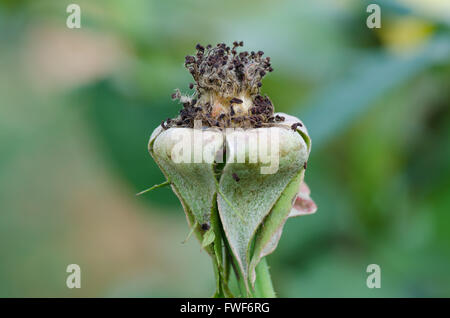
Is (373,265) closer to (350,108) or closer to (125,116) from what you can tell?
(350,108)

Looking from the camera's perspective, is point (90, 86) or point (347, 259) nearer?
point (347, 259)

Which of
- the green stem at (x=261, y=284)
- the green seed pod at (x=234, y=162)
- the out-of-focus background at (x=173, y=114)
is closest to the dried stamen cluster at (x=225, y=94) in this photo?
the green seed pod at (x=234, y=162)

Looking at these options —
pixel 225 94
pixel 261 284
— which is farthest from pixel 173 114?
pixel 261 284

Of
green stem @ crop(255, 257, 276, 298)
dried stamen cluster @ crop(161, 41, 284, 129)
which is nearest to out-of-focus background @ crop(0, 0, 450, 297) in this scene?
dried stamen cluster @ crop(161, 41, 284, 129)

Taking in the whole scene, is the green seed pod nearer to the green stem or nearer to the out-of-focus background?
the green stem

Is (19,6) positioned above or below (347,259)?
above

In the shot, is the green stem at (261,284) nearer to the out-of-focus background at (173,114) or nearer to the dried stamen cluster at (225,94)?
the dried stamen cluster at (225,94)

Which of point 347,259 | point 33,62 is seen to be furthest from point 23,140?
point 347,259
